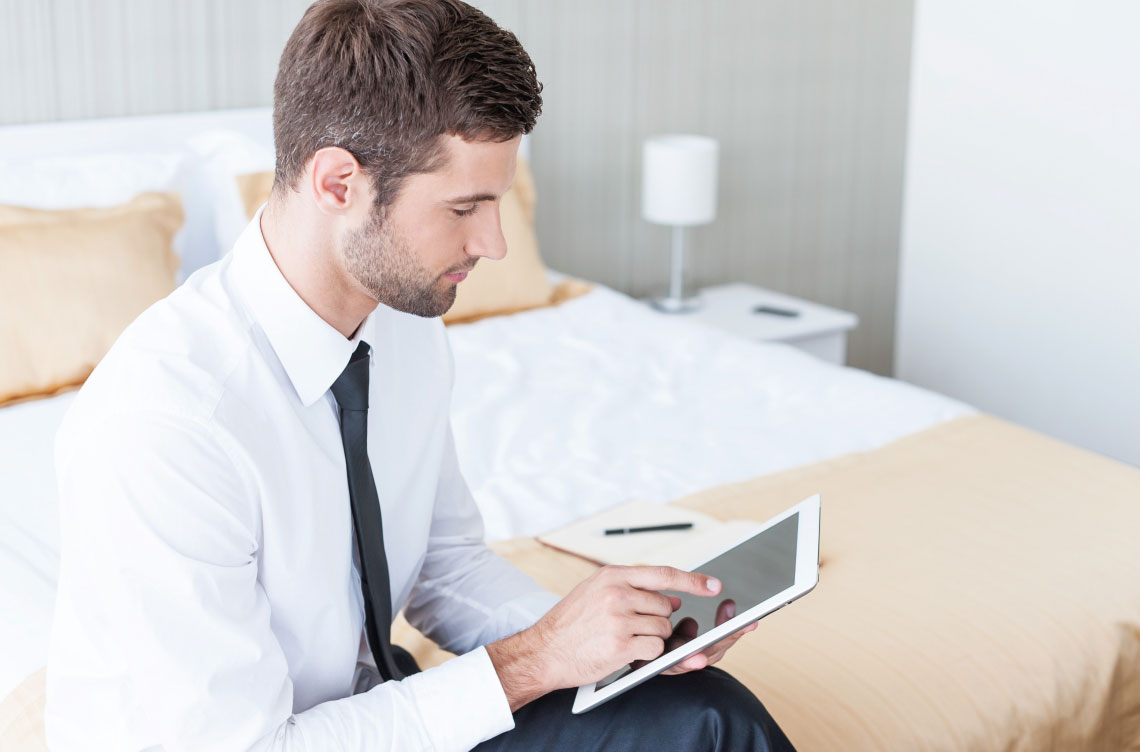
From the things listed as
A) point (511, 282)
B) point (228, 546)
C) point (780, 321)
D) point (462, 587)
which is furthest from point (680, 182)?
point (228, 546)

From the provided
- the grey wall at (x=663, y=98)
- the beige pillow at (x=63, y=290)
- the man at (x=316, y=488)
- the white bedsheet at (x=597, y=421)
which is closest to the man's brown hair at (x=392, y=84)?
the man at (x=316, y=488)

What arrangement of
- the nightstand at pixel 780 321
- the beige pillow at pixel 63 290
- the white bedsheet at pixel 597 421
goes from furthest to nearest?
the nightstand at pixel 780 321, the beige pillow at pixel 63 290, the white bedsheet at pixel 597 421

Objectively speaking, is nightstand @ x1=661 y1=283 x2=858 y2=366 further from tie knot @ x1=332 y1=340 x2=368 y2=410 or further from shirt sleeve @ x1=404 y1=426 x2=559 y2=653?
tie knot @ x1=332 y1=340 x2=368 y2=410

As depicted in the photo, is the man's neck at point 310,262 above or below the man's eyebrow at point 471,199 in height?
below

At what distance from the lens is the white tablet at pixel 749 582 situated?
101 cm

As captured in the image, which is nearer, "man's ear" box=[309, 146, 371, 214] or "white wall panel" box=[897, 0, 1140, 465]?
"man's ear" box=[309, 146, 371, 214]

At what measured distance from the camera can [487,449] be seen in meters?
2.01

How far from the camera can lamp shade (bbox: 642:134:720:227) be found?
3.13 m

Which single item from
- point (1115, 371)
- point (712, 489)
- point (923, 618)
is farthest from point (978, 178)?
point (923, 618)

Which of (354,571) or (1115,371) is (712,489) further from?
(1115,371)

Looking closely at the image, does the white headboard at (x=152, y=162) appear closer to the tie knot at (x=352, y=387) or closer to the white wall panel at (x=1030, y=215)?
the tie knot at (x=352, y=387)

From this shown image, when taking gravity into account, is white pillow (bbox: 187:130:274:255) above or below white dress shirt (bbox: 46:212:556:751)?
above

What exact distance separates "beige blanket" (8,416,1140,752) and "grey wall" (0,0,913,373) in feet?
5.15

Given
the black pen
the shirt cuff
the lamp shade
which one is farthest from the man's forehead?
the lamp shade
